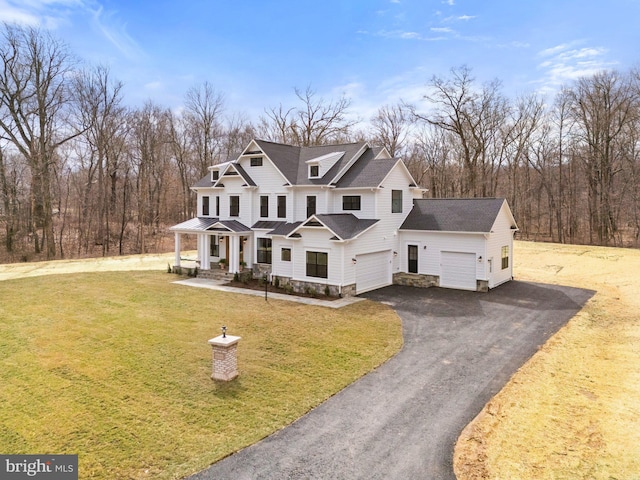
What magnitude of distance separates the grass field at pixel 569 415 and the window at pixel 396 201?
1000 centimetres

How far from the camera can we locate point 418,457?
21.3 ft

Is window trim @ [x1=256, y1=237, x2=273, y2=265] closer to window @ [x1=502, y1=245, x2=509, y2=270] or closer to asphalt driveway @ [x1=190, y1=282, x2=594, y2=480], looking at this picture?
asphalt driveway @ [x1=190, y1=282, x2=594, y2=480]

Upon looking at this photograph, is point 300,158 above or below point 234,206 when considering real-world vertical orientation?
above

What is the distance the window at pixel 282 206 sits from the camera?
2245cm

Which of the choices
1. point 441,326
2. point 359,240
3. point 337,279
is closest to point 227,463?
point 441,326

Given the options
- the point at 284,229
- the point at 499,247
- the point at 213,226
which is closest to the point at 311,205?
the point at 284,229

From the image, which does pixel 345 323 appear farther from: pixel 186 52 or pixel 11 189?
pixel 11 189

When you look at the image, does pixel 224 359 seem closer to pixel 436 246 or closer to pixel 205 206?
pixel 436 246

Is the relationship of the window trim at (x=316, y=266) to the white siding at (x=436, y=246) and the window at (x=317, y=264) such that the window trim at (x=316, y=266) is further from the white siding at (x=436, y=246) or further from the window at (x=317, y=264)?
the white siding at (x=436, y=246)

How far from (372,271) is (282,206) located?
21.4 ft

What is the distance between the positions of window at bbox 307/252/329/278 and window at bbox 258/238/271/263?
357 centimetres

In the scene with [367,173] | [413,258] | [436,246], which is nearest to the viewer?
[436,246]

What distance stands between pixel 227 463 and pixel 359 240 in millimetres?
13822

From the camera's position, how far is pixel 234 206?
24.1m
